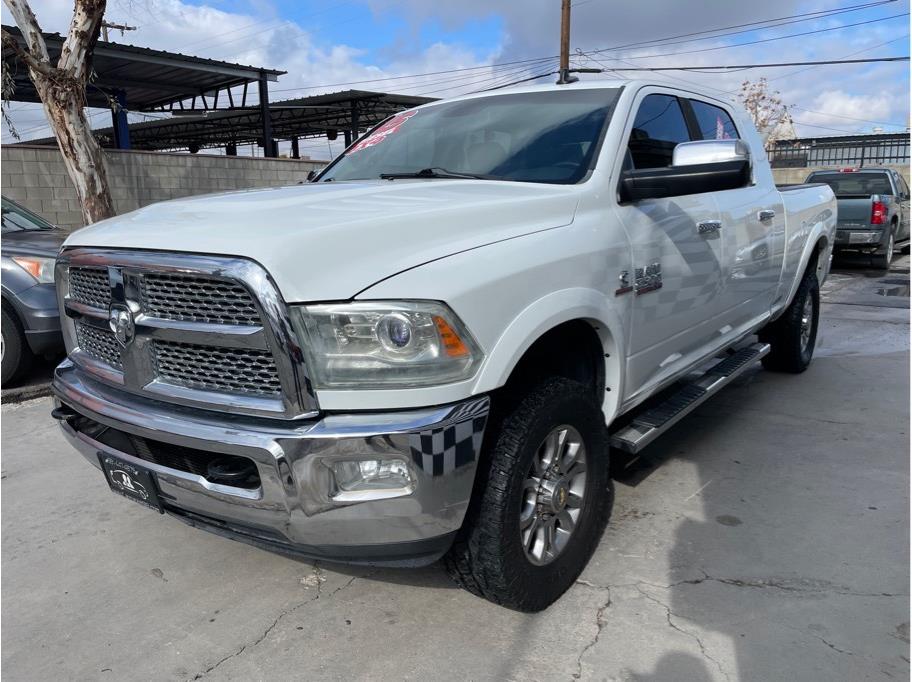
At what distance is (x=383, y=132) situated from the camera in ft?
13.1

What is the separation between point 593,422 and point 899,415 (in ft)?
10.1

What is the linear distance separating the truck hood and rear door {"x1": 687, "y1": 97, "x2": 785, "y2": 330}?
1492mm

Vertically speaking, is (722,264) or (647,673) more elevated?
(722,264)

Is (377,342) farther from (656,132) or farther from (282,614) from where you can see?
(656,132)

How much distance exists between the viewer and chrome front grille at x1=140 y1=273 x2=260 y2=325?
6.79 ft

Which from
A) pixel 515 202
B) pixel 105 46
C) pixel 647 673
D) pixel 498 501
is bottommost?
pixel 647 673

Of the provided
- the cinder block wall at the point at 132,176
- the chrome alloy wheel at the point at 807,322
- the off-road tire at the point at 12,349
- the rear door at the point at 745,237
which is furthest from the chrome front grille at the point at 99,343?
the cinder block wall at the point at 132,176

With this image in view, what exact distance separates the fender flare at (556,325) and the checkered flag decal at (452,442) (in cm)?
7

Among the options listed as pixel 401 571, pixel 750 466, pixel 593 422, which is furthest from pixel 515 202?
pixel 750 466

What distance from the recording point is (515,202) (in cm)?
257

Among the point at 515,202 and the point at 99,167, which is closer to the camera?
the point at 515,202

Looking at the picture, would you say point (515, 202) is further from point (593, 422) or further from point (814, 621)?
point (814, 621)

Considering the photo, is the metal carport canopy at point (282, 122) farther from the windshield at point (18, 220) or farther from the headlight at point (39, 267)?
the headlight at point (39, 267)

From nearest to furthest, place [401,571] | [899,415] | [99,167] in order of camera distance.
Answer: [401,571] < [899,415] < [99,167]
